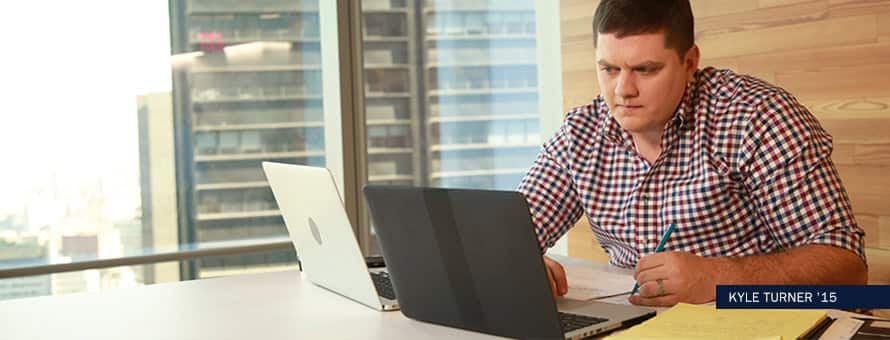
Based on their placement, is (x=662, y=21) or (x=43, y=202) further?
(x=43, y=202)

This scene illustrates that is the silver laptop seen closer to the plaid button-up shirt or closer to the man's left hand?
the man's left hand

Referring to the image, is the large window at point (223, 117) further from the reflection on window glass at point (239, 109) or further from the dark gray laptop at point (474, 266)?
the dark gray laptop at point (474, 266)

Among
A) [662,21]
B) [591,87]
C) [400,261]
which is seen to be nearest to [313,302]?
[400,261]

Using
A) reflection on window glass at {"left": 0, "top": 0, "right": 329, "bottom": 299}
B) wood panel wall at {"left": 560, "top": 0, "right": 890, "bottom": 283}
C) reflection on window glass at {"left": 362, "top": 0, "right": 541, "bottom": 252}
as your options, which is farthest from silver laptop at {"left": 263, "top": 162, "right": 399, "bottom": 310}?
reflection on window glass at {"left": 362, "top": 0, "right": 541, "bottom": 252}

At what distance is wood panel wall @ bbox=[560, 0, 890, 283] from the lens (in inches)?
110

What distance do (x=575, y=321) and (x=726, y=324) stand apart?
9.1 inches

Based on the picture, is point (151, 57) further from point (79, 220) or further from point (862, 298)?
point (862, 298)

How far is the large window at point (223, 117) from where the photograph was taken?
Result: 3.78 metres

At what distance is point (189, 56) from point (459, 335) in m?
2.70

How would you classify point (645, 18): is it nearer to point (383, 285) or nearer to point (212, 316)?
point (383, 285)

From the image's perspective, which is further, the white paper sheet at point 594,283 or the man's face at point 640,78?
the man's face at point 640,78

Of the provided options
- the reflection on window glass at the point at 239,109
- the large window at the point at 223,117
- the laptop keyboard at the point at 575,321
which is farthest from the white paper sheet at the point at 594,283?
the reflection on window glass at the point at 239,109

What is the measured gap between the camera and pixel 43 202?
3793mm

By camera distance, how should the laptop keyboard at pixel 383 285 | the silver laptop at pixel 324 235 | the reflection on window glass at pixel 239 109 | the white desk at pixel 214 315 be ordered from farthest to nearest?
the reflection on window glass at pixel 239 109 → the laptop keyboard at pixel 383 285 → the silver laptop at pixel 324 235 → the white desk at pixel 214 315
